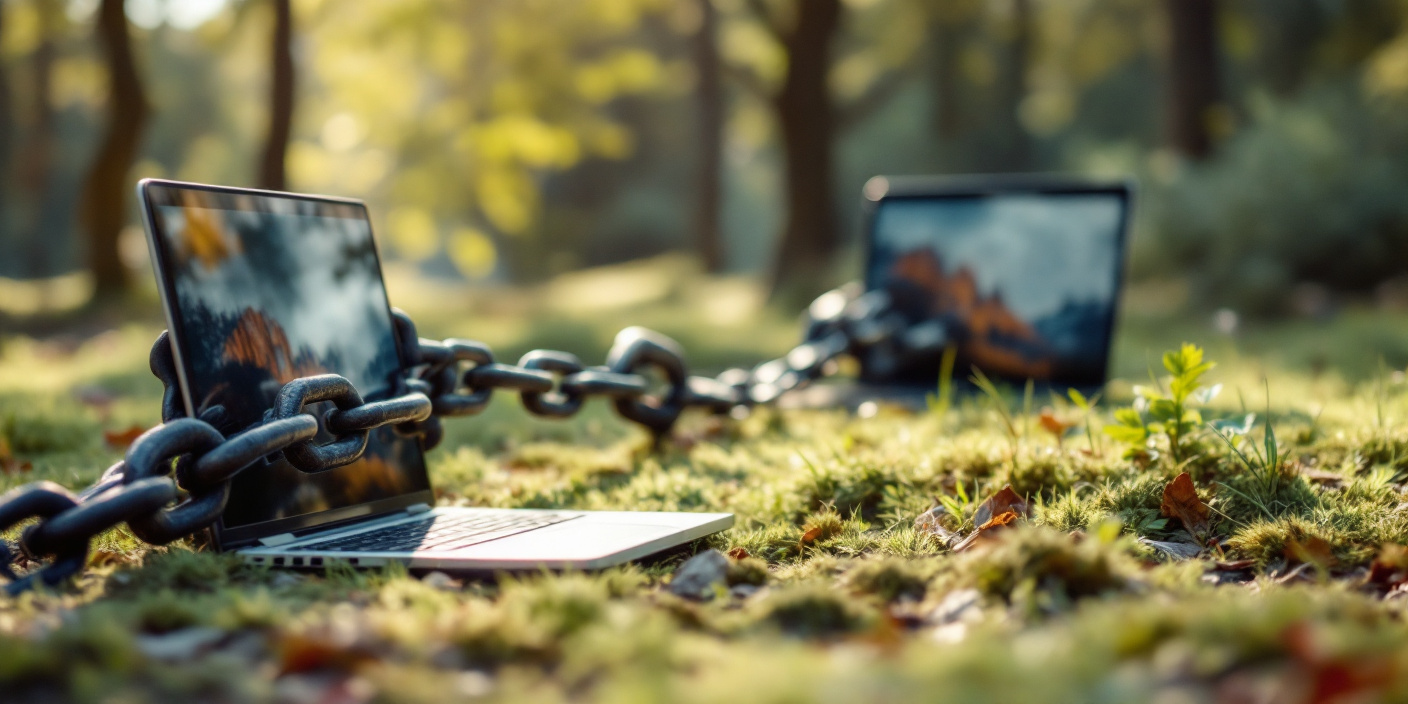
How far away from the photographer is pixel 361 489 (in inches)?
105

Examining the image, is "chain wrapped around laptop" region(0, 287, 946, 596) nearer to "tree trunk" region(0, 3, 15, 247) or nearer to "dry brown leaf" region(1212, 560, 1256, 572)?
"dry brown leaf" region(1212, 560, 1256, 572)

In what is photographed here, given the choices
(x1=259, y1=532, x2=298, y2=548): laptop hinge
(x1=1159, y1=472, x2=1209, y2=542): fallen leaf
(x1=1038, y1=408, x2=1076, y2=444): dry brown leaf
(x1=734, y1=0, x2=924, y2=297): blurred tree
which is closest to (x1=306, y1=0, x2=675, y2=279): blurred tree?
(x1=734, y1=0, x2=924, y2=297): blurred tree

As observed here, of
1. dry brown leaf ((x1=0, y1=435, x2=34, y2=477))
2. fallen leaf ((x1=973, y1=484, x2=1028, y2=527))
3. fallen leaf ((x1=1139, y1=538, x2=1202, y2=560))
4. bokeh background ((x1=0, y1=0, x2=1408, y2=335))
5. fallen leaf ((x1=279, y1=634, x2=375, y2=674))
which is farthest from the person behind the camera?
bokeh background ((x1=0, y1=0, x2=1408, y2=335))

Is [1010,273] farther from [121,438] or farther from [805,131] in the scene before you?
[805,131]

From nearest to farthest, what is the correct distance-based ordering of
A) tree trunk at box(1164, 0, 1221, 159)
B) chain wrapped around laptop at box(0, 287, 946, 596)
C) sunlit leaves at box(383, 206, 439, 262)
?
chain wrapped around laptop at box(0, 287, 946, 596) < tree trunk at box(1164, 0, 1221, 159) < sunlit leaves at box(383, 206, 439, 262)

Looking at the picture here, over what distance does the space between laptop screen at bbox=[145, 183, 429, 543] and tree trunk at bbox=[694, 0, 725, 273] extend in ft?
49.6

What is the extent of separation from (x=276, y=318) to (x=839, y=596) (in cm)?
150

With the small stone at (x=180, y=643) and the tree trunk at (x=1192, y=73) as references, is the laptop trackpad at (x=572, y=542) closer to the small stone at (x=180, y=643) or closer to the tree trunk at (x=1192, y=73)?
the small stone at (x=180, y=643)

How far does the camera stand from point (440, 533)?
2.48 m

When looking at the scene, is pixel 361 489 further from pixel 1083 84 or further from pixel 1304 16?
pixel 1083 84

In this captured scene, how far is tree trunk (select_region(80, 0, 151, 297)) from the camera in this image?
40.3ft

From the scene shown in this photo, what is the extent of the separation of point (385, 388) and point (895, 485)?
4.60ft

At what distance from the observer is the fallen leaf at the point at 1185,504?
2562 mm

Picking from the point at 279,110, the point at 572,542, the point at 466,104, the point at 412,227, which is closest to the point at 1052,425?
the point at 572,542
